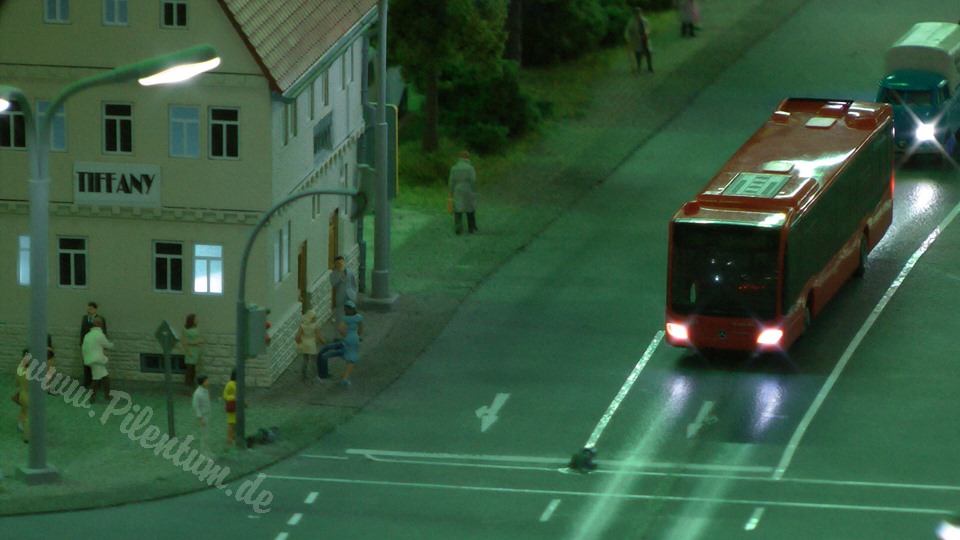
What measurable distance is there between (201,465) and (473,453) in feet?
15.4

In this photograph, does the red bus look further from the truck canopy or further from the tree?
the truck canopy

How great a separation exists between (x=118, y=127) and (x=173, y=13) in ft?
8.22

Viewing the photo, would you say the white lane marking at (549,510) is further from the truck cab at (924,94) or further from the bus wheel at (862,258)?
the truck cab at (924,94)

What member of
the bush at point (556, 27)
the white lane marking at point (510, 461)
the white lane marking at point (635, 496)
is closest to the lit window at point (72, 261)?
the white lane marking at point (510, 461)

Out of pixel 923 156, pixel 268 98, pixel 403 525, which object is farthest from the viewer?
pixel 923 156

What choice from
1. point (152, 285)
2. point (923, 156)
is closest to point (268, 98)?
point (152, 285)

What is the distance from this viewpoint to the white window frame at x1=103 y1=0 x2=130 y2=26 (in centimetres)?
3794

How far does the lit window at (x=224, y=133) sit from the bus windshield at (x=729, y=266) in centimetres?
853

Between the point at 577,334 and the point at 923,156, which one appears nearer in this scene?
the point at 577,334

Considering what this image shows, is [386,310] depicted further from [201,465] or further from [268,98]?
[201,465]

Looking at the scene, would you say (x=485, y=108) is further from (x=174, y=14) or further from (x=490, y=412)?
(x=490, y=412)

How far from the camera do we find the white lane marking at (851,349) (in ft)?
113

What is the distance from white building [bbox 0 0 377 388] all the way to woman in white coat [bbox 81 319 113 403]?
0.84m

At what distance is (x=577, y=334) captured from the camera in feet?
137
